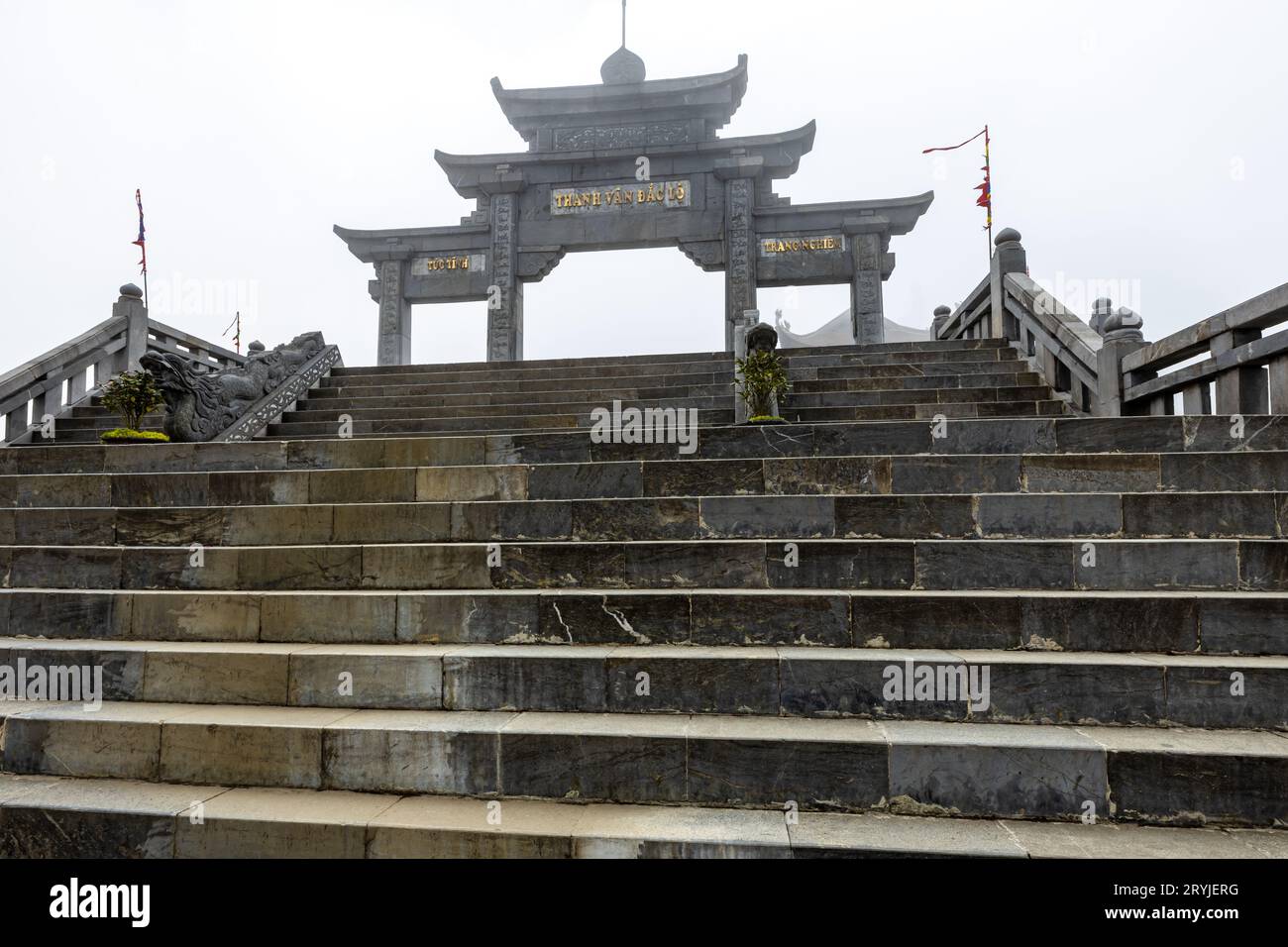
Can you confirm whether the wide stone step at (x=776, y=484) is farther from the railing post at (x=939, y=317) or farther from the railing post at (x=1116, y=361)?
the railing post at (x=939, y=317)

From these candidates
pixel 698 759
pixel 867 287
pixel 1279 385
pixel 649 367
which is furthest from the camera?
pixel 867 287

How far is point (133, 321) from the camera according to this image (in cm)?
1124

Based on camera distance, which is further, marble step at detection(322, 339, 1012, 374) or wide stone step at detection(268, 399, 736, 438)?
marble step at detection(322, 339, 1012, 374)

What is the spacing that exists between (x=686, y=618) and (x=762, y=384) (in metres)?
4.34

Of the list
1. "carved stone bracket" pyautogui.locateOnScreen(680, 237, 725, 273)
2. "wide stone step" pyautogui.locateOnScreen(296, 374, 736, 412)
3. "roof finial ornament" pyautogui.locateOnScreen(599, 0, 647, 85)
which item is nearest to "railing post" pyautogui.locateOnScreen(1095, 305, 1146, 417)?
"wide stone step" pyautogui.locateOnScreen(296, 374, 736, 412)

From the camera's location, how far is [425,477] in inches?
224

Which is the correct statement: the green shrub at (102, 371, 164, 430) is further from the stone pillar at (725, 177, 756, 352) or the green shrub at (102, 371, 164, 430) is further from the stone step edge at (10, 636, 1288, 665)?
the stone pillar at (725, 177, 756, 352)

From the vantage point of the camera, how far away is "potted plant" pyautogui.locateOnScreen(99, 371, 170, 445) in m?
7.52

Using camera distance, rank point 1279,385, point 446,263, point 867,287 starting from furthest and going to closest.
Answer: point 446,263, point 867,287, point 1279,385

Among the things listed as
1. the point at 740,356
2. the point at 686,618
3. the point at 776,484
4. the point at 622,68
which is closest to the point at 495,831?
the point at 686,618

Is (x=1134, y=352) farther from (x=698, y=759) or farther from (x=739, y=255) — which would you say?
(x=739, y=255)

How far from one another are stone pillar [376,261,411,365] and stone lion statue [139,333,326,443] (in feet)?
31.5
